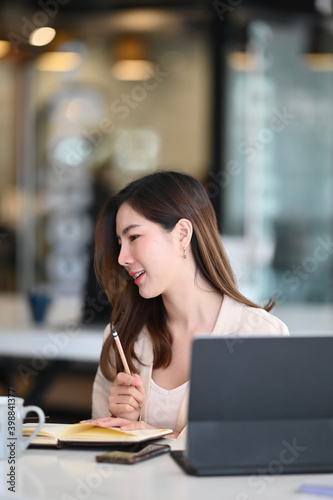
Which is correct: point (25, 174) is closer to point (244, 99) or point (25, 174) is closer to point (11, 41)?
point (11, 41)

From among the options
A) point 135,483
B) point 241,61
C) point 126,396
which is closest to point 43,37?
point 241,61

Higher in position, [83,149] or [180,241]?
[83,149]

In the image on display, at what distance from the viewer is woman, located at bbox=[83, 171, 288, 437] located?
6.43 feet

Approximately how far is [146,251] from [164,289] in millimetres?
119

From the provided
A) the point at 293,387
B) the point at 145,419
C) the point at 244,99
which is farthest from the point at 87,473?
the point at 244,99

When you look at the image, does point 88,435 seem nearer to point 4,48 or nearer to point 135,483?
point 135,483

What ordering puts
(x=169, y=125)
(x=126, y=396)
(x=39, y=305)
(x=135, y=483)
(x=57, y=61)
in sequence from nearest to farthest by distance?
(x=135, y=483)
(x=126, y=396)
(x=39, y=305)
(x=169, y=125)
(x=57, y=61)

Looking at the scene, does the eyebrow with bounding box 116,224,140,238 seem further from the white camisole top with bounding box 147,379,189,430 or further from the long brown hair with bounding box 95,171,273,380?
the white camisole top with bounding box 147,379,189,430

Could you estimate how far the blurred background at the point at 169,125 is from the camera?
19.5 ft

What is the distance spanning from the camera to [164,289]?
1.98 m

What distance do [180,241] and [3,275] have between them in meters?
4.72

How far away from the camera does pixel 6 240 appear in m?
6.44

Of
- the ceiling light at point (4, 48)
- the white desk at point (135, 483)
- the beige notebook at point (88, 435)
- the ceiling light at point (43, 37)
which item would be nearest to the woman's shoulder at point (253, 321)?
the beige notebook at point (88, 435)

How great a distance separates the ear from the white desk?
73 cm
